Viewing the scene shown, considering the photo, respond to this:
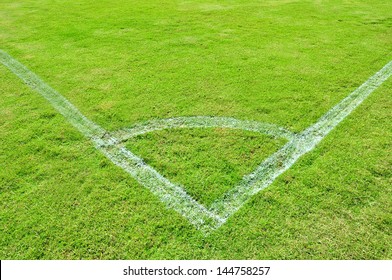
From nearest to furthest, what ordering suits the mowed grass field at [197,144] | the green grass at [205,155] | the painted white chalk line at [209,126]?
the mowed grass field at [197,144] → the painted white chalk line at [209,126] → the green grass at [205,155]

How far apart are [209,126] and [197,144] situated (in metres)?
0.36

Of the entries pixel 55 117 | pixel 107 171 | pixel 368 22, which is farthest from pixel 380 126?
pixel 368 22

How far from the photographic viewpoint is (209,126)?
11.7 ft

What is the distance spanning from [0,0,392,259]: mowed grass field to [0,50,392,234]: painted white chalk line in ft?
0.24

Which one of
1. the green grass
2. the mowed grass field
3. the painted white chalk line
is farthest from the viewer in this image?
the green grass

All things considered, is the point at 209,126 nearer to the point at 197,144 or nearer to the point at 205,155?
the point at 197,144

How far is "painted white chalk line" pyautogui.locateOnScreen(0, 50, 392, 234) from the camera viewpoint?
2.63 meters

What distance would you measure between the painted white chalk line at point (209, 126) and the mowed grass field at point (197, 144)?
73 millimetres

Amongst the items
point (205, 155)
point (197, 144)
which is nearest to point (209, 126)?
point (197, 144)

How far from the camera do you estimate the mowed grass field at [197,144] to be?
7.88ft

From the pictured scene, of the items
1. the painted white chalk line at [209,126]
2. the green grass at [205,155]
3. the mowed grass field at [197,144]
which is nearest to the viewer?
the mowed grass field at [197,144]

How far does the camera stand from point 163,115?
3.79 m
